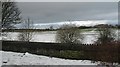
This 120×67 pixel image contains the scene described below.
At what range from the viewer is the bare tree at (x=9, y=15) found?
35.8 meters

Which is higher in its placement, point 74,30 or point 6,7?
point 6,7

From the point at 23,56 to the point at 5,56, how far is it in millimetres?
1642

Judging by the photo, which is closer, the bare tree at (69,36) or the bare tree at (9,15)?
the bare tree at (9,15)

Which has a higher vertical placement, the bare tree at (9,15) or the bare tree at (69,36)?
the bare tree at (9,15)

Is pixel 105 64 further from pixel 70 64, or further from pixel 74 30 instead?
pixel 74 30

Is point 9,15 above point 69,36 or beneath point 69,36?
above

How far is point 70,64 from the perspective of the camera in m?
22.2

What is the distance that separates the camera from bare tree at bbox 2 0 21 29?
117 feet

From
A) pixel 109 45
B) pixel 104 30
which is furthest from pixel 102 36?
pixel 109 45

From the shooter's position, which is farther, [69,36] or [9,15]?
[69,36]

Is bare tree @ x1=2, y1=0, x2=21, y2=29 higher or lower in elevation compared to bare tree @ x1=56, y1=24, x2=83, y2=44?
higher

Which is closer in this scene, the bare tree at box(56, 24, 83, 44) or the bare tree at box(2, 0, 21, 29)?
the bare tree at box(2, 0, 21, 29)

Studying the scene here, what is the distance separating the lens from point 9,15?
36.6 m

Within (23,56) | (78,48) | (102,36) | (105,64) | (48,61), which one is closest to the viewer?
(105,64)
